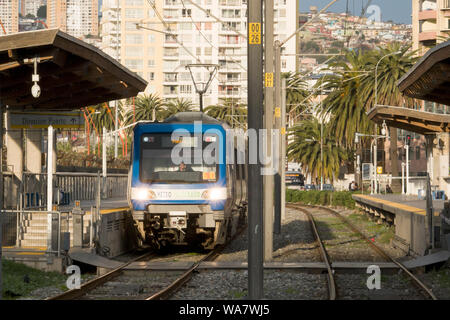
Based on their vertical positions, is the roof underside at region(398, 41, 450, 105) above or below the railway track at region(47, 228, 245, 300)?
above

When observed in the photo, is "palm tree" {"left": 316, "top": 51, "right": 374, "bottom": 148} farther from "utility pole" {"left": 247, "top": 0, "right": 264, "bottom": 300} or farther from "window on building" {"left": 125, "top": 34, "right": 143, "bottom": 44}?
"window on building" {"left": 125, "top": 34, "right": 143, "bottom": 44}

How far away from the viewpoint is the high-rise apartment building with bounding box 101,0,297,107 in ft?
431

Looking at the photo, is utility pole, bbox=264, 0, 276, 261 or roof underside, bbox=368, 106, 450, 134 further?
roof underside, bbox=368, 106, 450, 134

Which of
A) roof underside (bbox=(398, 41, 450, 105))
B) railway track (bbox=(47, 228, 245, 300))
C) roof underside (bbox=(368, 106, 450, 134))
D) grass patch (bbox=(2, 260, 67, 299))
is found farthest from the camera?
roof underside (bbox=(368, 106, 450, 134))

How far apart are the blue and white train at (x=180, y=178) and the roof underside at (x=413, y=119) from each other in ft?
26.9

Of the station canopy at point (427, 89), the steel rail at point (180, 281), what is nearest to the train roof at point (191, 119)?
the steel rail at point (180, 281)

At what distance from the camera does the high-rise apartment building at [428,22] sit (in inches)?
3418

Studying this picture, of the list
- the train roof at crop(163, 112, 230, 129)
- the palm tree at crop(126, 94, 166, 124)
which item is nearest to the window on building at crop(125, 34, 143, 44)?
the palm tree at crop(126, 94, 166, 124)

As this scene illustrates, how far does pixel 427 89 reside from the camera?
53.9ft

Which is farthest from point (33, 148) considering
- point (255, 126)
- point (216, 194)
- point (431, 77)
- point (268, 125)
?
point (255, 126)

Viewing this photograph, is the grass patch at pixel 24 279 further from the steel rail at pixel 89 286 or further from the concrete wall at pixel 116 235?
the concrete wall at pixel 116 235

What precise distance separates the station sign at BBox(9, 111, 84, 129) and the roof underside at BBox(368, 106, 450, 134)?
36.1 ft

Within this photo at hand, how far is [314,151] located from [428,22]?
29.5 m
